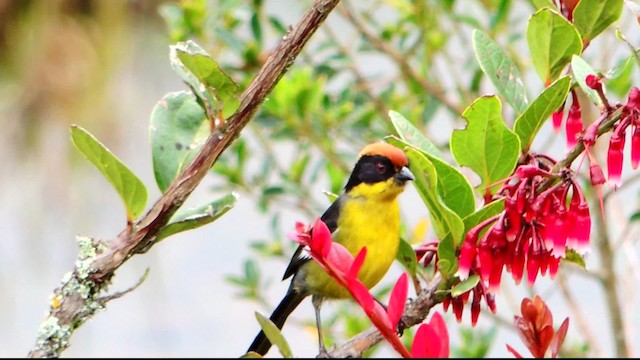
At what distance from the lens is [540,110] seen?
689 mm

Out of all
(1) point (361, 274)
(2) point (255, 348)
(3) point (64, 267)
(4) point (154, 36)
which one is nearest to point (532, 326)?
(2) point (255, 348)

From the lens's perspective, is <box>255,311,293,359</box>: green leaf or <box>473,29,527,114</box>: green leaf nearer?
<box>255,311,293,359</box>: green leaf

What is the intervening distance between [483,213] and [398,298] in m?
0.16

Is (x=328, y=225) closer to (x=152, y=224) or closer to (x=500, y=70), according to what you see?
(x=500, y=70)

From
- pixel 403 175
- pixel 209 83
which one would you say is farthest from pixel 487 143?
pixel 403 175

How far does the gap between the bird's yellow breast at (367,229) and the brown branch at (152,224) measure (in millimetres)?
776

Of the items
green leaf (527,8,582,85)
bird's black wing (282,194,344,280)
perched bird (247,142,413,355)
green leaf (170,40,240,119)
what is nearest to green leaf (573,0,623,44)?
green leaf (527,8,582,85)

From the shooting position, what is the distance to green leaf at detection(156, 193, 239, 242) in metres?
0.65

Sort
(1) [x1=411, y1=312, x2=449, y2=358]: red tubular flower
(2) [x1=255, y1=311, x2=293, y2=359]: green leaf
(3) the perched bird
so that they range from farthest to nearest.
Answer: (3) the perched bird, (2) [x1=255, y1=311, x2=293, y2=359]: green leaf, (1) [x1=411, y1=312, x2=449, y2=358]: red tubular flower

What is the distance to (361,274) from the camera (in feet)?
4.63

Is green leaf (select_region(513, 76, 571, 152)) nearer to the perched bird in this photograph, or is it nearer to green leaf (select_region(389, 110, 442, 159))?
green leaf (select_region(389, 110, 442, 159))

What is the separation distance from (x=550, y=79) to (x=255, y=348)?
0.45 metres

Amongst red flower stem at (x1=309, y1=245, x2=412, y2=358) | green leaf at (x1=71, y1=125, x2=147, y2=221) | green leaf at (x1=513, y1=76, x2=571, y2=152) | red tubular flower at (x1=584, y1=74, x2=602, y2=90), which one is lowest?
red flower stem at (x1=309, y1=245, x2=412, y2=358)

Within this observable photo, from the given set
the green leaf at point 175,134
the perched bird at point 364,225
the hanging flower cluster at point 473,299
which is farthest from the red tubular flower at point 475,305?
the perched bird at point 364,225
